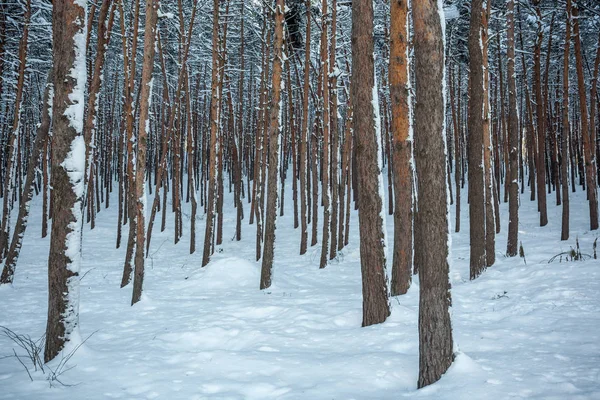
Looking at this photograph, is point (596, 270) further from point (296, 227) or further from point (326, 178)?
point (296, 227)

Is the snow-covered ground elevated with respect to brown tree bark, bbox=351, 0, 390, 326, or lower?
lower

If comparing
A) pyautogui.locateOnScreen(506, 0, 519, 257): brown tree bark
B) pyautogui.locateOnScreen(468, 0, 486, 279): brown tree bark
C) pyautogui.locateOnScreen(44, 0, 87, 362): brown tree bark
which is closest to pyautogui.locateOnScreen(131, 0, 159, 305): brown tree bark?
pyautogui.locateOnScreen(44, 0, 87, 362): brown tree bark

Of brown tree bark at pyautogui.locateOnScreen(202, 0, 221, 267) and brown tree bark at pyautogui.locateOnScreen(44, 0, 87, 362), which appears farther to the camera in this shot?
brown tree bark at pyautogui.locateOnScreen(202, 0, 221, 267)

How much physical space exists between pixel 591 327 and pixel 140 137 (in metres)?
8.04

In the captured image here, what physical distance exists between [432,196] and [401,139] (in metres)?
3.01

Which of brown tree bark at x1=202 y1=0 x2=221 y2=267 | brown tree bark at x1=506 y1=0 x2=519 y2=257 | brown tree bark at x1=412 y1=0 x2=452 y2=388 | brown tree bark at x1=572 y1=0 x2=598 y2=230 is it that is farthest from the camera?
brown tree bark at x1=572 y1=0 x2=598 y2=230

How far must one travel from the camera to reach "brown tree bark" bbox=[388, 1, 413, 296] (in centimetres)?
577

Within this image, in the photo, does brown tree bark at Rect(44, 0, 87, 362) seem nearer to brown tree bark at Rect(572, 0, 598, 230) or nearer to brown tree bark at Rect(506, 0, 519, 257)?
brown tree bark at Rect(506, 0, 519, 257)

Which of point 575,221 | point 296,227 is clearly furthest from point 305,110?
point 575,221

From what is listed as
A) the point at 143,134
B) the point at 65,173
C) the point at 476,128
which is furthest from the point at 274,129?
the point at 65,173

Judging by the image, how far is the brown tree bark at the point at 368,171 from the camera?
5504 millimetres

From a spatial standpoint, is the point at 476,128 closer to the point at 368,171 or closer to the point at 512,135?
the point at 512,135

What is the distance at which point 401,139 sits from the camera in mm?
6352

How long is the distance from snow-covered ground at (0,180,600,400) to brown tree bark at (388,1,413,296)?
0.62m
